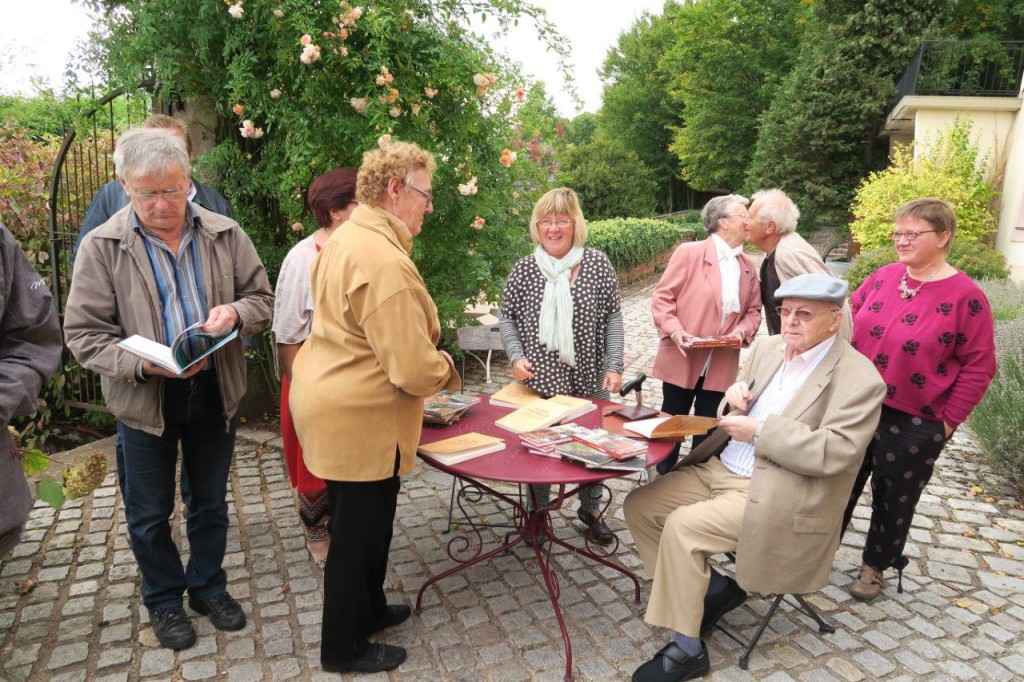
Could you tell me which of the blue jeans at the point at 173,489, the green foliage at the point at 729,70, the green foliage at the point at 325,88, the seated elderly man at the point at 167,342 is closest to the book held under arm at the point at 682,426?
the seated elderly man at the point at 167,342

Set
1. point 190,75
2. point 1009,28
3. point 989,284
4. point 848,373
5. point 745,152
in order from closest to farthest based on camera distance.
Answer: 1. point 848,373
2. point 190,75
3. point 989,284
4. point 1009,28
5. point 745,152

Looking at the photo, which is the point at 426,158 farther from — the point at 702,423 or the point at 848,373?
the point at 848,373

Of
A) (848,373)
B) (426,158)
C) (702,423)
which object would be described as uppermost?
(426,158)

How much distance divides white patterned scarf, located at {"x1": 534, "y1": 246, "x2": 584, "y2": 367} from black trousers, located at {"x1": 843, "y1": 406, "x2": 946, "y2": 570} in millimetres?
1597

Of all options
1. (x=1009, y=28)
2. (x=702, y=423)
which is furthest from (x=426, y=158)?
(x=1009, y=28)

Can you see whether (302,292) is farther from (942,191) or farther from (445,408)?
(942,191)

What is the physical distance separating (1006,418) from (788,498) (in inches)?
128

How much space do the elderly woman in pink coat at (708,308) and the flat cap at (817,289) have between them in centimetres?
120

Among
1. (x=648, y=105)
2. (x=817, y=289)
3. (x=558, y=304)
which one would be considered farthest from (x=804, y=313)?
(x=648, y=105)

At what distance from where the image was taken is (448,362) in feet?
8.48

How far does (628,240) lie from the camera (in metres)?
16.3

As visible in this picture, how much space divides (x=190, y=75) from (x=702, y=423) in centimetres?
430

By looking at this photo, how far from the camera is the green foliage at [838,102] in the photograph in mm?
20484

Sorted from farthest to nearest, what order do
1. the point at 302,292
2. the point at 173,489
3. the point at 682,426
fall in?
the point at 302,292 < the point at 173,489 < the point at 682,426
